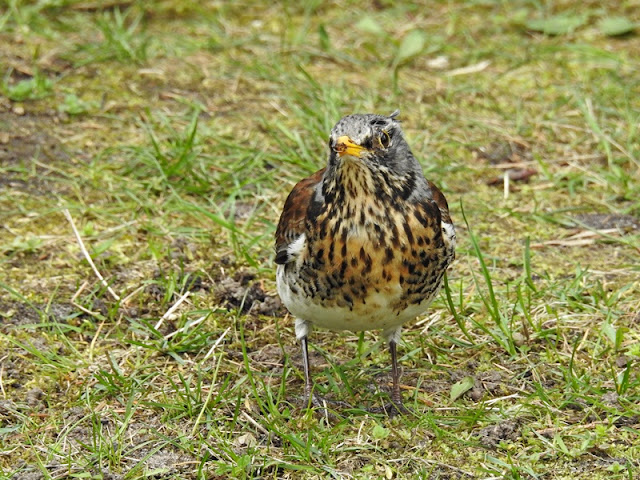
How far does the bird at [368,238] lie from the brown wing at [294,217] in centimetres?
1

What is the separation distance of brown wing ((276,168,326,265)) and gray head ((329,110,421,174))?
334 mm

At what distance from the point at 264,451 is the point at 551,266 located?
88.3 inches

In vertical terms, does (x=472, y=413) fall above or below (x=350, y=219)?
below

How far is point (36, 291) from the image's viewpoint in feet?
17.8

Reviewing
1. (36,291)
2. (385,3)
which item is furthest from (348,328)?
(385,3)

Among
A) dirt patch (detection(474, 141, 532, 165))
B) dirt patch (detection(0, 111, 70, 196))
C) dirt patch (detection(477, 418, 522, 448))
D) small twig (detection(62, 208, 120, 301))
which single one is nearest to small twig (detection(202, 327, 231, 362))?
small twig (detection(62, 208, 120, 301))

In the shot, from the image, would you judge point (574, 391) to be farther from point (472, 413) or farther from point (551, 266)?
point (551, 266)

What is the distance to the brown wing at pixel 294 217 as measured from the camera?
4.50 metres

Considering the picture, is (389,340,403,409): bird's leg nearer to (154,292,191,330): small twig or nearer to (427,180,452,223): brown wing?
(427,180,452,223): brown wing

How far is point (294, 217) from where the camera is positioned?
4574 mm

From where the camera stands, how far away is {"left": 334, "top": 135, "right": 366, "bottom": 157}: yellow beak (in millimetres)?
4047

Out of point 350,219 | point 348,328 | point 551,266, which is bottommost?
point 551,266

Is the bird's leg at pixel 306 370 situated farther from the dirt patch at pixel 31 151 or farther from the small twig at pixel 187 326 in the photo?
the dirt patch at pixel 31 151

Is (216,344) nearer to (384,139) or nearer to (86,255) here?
(86,255)
